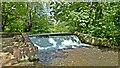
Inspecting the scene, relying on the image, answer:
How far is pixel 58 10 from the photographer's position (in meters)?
3.06

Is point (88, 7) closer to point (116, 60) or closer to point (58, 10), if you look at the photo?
point (58, 10)

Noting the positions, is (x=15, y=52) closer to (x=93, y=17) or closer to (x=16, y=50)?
(x=16, y=50)

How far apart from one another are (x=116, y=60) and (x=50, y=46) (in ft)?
4.26

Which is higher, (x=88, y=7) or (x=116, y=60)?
(x=88, y=7)

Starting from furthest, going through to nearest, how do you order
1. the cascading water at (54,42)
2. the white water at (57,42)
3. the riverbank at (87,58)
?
1. the white water at (57,42)
2. the cascading water at (54,42)
3. the riverbank at (87,58)

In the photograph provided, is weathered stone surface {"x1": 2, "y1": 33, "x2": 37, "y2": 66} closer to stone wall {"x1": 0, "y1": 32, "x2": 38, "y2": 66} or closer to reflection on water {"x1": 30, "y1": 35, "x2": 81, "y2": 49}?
stone wall {"x1": 0, "y1": 32, "x2": 38, "y2": 66}

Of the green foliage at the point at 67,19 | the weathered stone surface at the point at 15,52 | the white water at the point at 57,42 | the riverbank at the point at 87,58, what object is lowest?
the riverbank at the point at 87,58

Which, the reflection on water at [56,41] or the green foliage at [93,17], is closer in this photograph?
the green foliage at [93,17]

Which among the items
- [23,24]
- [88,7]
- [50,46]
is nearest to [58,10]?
[88,7]

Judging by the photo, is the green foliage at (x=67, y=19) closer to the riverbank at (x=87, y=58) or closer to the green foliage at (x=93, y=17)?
the green foliage at (x=93, y=17)

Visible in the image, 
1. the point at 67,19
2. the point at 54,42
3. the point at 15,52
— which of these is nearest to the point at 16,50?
the point at 15,52

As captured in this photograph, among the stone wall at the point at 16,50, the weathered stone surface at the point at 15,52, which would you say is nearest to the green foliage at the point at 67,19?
the stone wall at the point at 16,50

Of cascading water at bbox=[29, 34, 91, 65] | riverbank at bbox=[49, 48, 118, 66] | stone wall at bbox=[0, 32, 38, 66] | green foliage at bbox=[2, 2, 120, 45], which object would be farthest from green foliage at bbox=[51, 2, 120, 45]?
stone wall at bbox=[0, 32, 38, 66]

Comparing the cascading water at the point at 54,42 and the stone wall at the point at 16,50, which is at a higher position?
the stone wall at the point at 16,50
